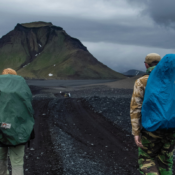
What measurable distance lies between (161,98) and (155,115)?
20cm

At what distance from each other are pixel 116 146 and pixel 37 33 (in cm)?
14562

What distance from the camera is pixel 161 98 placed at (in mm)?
2650

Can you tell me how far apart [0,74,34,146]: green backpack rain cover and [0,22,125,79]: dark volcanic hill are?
102184mm

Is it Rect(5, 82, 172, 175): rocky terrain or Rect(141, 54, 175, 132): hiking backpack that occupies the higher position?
Rect(141, 54, 175, 132): hiking backpack

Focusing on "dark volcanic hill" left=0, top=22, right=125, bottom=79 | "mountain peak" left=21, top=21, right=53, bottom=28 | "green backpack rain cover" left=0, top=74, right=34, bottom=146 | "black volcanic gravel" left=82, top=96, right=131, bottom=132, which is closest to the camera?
"green backpack rain cover" left=0, top=74, right=34, bottom=146

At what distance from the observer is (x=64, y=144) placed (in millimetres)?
7309

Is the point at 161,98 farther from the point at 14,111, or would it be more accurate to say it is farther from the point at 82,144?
the point at 82,144

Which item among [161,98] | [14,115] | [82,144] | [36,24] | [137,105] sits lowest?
[82,144]

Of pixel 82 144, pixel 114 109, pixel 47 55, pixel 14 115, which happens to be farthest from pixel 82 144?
pixel 47 55

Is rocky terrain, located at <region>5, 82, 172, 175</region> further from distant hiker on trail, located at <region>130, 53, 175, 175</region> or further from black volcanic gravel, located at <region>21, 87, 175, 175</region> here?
distant hiker on trail, located at <region>130, 53, 175, 175</region>

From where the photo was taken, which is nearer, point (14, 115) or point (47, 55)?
point (14, 115)

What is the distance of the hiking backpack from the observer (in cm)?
262

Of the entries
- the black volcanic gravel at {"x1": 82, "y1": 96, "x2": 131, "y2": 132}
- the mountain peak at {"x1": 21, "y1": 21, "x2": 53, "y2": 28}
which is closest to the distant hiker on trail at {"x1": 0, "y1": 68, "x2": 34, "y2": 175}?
the black volcanic gravel at {"x1": 82, "y1": 96, "x2": 131, "y2": 132}

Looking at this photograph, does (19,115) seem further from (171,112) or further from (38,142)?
(38,142)
